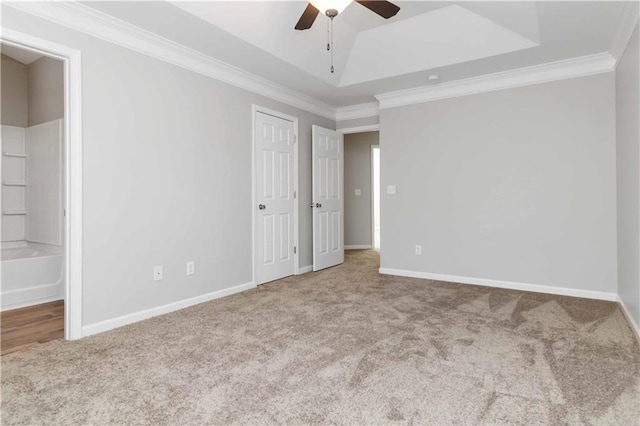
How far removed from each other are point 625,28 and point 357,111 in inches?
124

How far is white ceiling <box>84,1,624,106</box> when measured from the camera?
9.24ft

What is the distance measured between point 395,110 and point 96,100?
134 inches

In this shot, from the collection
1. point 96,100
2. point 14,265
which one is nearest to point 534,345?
point 96,100

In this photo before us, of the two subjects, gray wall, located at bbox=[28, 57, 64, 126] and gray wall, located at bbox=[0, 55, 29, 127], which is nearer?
gray wall, located at bbox=[28, 57, 64, 126]

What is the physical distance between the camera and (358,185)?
24.5 ft

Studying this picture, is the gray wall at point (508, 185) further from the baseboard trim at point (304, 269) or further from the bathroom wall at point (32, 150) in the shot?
the bathroom wall at point (32, 150)

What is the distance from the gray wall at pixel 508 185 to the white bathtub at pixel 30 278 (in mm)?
3793

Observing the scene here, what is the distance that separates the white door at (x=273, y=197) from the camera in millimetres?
4219

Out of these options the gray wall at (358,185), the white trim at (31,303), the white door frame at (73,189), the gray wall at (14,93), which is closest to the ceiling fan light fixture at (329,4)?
the white door frame at (73,189)

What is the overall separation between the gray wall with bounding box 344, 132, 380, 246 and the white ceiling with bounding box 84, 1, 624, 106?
2887 millimetres

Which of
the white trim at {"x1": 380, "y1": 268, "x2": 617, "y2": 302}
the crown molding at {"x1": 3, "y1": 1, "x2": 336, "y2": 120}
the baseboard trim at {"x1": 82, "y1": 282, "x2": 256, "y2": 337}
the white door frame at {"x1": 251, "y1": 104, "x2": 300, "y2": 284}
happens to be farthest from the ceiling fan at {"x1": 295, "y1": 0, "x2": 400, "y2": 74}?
the white trim at {"x1": 380, "y1": 268, "x2": 617, "y2": 302}

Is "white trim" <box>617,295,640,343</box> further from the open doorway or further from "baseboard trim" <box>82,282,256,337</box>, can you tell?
the open doorway

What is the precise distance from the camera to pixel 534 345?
2453mm

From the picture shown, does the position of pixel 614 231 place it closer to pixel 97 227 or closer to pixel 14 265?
pixel 97 227
